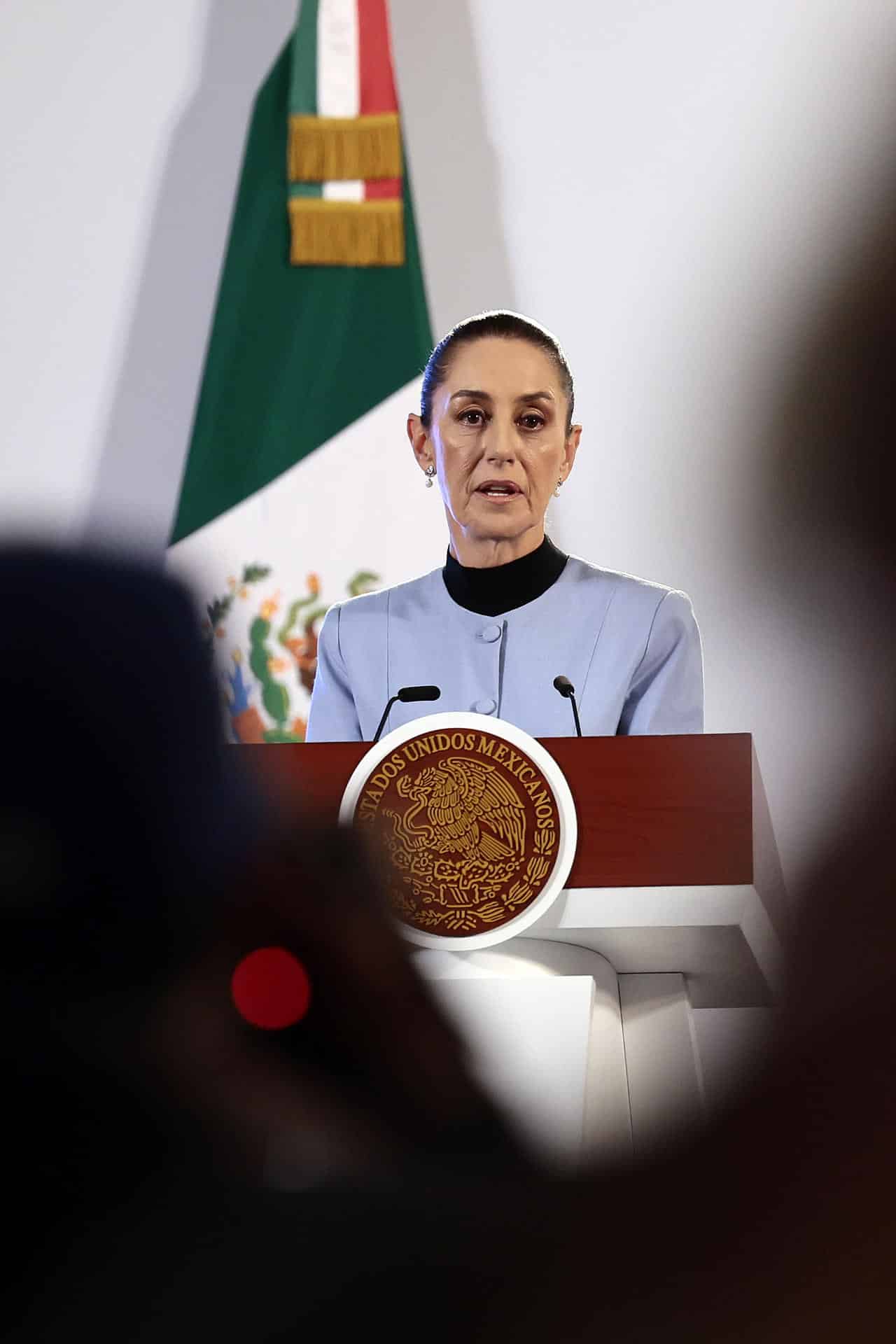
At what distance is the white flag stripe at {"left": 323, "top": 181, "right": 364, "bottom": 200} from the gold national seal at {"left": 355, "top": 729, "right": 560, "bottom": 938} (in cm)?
215

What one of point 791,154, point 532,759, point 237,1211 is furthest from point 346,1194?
point 791,154

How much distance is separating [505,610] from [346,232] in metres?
1.44

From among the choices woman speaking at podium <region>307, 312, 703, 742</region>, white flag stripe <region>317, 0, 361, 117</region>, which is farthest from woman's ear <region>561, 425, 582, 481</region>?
white flag stripe <region>317, 0, 361, 117</region>

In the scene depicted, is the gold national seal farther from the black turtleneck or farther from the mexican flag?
the mexican flag

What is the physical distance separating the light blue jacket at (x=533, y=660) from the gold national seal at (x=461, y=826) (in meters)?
0.56

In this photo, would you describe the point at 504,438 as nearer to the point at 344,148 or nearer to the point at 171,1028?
the point at 344,148

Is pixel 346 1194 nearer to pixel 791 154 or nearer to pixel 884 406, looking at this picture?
pixel 884 406

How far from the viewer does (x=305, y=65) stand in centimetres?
306

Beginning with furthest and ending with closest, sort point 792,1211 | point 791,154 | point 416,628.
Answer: point 791,154 → point 416,628 → point 792,1211

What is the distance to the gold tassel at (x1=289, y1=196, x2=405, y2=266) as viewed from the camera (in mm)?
3016

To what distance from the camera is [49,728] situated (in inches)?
15.4

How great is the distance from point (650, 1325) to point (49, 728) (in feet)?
0.69

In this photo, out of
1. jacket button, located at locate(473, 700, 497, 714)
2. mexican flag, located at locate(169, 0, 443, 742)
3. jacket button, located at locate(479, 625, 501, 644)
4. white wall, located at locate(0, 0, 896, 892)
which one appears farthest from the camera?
mexican flag, located at locate(169, 0, 443, 742)

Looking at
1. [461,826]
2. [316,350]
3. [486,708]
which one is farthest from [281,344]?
[461,826]
